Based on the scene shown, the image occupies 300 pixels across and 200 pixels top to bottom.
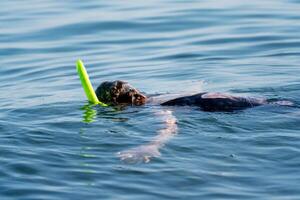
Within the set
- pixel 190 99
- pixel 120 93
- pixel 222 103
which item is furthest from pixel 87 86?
pixel 222 103

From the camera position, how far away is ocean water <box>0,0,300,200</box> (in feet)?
23.4

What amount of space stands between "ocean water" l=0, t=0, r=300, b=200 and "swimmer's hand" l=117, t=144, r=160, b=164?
4 centimetres

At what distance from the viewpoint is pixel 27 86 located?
12023 mm

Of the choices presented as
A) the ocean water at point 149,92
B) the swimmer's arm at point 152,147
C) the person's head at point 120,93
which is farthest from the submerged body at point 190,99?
the swimmer's arm at point 152,147

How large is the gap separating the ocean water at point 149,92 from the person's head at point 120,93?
216mm

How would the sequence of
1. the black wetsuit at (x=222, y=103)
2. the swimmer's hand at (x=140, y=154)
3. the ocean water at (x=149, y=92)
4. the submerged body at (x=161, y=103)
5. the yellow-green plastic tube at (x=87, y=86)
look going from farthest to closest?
the yellow-green plastic tube at (x=87, y=86), the black wetsuit at (x=222, y=103), the submerged body at (x=161, y=103), the swimmer's hand at (x=140, y=154), the ocean water at (x=149, y=92)

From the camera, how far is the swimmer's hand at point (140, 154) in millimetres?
7676

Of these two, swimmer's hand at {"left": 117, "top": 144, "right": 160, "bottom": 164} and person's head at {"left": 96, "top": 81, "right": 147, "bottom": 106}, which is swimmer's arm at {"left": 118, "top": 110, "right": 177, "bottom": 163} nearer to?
swimmer's hand at {"left": 117, "top": 144, "right": 160, "bottom": 164}

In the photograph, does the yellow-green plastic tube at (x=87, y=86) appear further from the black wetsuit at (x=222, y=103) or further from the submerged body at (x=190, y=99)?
the black wetsuit at (x=222, y=103)

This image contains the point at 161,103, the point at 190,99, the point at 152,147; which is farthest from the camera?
the point at 161,103

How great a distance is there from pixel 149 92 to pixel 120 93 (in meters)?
1.30

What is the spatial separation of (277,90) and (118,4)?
768cm

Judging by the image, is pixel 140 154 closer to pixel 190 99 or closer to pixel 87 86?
pixel 190 99

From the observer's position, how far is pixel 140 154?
25.7 ft
